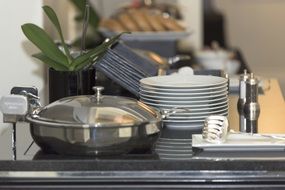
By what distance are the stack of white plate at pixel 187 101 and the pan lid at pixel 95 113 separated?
0.16 meters

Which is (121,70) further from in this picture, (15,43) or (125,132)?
(125,132)

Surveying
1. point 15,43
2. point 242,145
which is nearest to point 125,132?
point 242,145

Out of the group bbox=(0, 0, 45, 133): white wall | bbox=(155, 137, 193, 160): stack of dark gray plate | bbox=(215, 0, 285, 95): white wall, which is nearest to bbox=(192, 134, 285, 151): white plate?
bbox=(155, 137, 193, 160): stack of dark gray plate

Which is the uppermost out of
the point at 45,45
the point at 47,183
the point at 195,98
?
the point at 45,45

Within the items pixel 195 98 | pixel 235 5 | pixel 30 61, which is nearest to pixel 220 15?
pixel 235 5

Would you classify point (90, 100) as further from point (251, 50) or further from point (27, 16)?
point (251, 50)

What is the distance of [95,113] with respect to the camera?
51.5 inches

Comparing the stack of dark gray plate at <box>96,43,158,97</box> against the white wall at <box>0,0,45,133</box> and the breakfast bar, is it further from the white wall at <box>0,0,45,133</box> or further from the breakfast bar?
the breakfast bar

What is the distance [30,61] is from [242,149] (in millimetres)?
788

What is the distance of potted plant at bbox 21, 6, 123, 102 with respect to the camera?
160 centimetres

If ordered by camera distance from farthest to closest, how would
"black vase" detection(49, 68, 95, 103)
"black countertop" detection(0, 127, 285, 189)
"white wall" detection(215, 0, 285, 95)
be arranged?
"white wall" detection(215, 0, 285, 95), "black vase" detection(49, 68, 95, 103), "black countertop" detection(0, 127, 285, 189)

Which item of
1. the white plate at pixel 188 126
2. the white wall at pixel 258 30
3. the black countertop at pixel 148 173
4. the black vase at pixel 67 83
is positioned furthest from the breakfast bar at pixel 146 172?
the white wall at pixel 258 30

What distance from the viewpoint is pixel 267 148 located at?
1.33 metres

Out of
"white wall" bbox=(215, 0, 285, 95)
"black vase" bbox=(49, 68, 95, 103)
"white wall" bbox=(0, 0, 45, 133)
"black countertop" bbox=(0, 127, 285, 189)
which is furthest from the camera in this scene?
"white wall" bbox=(215, 0, 285, 95)
